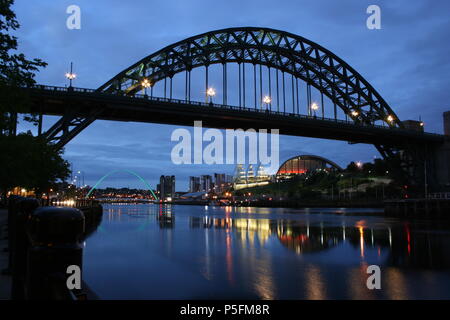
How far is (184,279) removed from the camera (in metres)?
13.2

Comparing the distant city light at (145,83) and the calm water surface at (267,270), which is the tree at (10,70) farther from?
the distant city light at (145,83)

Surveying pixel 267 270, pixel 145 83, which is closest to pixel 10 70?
pixel 267 270

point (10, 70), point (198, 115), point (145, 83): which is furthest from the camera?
point (198, 115)

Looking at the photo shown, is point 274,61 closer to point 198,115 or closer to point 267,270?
point 198,115

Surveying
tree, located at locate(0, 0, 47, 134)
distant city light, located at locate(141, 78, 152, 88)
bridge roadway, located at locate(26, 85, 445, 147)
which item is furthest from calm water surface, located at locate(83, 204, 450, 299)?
distant city light, located at locate(141, 78, 152, 88)

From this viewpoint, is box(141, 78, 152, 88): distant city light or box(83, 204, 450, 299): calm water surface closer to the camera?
box(83, 204, 450, 299): calm water surface

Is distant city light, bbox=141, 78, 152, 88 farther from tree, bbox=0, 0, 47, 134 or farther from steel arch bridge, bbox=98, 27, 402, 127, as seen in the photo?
tree, bbox=0, 0, 47, 134

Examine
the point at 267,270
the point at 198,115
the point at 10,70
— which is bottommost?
the point at 267,270

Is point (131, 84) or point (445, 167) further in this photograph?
point (445, 167)

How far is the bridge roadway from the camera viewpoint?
140ft

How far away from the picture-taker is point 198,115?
179 ft

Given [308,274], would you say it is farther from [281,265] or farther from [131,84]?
[131,84]
